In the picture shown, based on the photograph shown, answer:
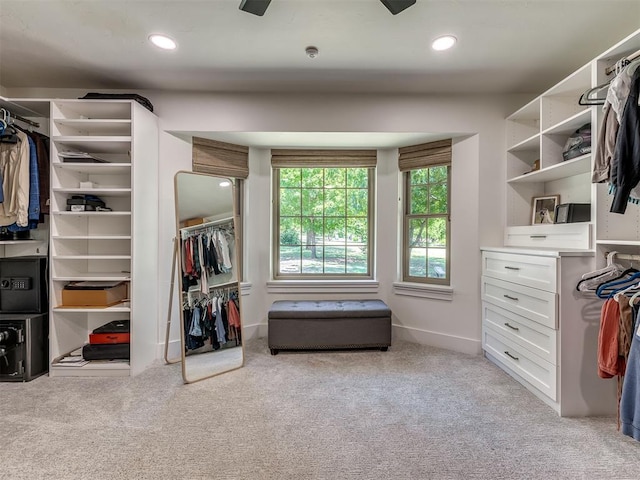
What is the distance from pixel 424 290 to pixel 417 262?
338 mm

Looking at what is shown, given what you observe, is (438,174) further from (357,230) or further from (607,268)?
(607,268)

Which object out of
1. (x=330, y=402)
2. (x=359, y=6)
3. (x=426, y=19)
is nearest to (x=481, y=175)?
(x=426, y=19)

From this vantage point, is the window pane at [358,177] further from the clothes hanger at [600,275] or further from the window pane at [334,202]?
the clothes hanger at [600,275]

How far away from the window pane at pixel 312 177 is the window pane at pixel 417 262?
1.34 metres

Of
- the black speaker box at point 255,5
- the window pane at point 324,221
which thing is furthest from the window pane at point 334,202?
the black speaker box at point 255,5

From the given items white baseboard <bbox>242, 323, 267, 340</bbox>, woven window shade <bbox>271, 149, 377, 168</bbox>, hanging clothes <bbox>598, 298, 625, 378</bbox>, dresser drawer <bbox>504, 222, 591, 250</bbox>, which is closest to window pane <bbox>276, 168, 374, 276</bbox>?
woven window shade <bbox>271, 149, 377, 168</bbox>

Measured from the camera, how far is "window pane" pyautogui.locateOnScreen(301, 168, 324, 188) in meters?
3.66

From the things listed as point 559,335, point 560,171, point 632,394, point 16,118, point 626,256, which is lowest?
point 632,394

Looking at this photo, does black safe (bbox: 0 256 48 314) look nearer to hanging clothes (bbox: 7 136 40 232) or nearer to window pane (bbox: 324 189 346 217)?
hanging clothes (bbox: 7 136 40 232)

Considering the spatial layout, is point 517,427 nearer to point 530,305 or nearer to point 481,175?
point 530,305

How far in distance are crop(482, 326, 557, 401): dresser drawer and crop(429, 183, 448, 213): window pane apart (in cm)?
126

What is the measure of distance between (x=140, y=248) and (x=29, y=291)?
0.93 metres

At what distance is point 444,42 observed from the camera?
2.20 metres

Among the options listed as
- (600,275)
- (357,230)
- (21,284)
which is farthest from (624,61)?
(21,284)
